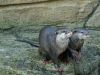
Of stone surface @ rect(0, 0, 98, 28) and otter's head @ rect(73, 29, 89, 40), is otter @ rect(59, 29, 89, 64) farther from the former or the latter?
stone surface @ rect(0, 0, 98, 28)

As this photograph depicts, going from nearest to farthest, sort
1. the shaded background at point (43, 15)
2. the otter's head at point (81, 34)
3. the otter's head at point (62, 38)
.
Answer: the otter's head at point (62, 38) < the otter's head at point (81, 34) < the shaded background at point (43, 15)

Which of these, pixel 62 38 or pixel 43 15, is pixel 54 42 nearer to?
pixel 62 38

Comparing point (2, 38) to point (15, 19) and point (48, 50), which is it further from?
point (48, 50)

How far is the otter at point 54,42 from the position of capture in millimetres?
3783

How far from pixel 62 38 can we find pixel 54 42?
0.34ft

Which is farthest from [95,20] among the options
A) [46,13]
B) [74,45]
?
[74,45]

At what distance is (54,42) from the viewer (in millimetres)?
3854

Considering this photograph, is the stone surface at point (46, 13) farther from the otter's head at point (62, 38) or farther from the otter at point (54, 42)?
the otter's head at point (62, 38)

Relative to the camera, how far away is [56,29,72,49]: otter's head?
3.74 meters

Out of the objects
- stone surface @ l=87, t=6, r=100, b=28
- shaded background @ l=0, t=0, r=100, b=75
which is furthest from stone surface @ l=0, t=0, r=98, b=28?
stone surface @ l=87, t=6, r=100, b=28

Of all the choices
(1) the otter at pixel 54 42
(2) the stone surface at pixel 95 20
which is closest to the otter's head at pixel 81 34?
(1) the otter at pixel 54 42

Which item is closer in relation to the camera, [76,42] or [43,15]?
[76,42]

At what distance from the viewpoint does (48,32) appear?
156 inches

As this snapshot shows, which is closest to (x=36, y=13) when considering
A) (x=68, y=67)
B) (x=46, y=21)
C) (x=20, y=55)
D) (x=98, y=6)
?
(x=46, y=21)
